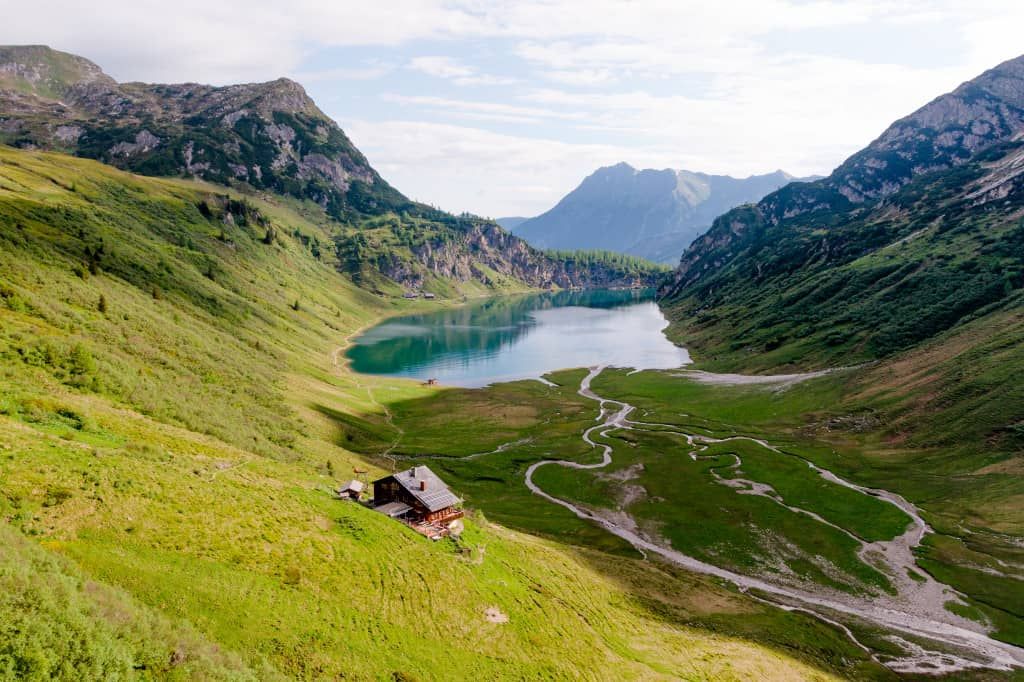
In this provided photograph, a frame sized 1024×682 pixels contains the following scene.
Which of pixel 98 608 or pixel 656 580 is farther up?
pixel 98 608

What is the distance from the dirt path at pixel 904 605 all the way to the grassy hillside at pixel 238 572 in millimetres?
6008

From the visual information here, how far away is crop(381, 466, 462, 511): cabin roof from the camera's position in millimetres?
62156

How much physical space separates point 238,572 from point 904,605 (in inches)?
3134

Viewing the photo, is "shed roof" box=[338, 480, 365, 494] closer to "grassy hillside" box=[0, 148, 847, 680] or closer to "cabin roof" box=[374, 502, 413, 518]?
"grassy hillside" box=[0, 148, 847, 680]

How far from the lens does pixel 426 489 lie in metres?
64.0

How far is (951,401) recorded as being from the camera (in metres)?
127

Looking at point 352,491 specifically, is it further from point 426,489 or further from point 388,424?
point 388,424

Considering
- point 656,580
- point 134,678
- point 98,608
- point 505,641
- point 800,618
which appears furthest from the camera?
point 656,580

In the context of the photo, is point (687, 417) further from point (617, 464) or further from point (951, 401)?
point (951, 401)

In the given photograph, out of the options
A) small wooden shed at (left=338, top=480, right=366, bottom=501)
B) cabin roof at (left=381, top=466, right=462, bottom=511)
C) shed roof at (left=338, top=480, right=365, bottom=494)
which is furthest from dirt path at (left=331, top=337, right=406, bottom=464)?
cabin roof at (left=381, top=466, right=462, bottom=511)

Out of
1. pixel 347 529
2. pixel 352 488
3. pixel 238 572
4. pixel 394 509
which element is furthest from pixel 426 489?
pixel 238 572

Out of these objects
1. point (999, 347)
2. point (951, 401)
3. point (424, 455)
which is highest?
point (999, 347)

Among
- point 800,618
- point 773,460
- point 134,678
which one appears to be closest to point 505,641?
point 134,678

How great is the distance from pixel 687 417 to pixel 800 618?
93.0 meters
